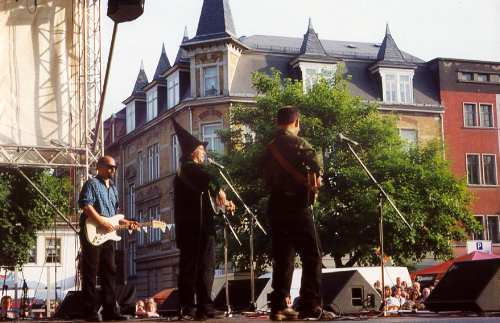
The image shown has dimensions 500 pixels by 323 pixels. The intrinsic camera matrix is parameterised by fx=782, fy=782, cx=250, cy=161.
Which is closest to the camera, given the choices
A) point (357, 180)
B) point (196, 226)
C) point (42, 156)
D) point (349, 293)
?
point (196, 226)

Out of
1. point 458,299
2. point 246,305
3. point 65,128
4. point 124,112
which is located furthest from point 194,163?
point 124,112

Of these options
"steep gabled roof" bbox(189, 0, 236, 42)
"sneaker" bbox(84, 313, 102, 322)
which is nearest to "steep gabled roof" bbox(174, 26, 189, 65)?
"steep gabled roof" bbox(189, 0, 236, 42)

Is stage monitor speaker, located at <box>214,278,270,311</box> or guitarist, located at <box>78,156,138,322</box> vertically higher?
guitarist, located at <box>78,156,138,322</box>

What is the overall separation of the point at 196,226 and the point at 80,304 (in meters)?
5.12

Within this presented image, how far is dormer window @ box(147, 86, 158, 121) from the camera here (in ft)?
144

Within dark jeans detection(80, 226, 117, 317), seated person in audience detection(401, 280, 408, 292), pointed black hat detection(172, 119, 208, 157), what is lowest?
seated person in audience detection(401, 280, 408, 292)

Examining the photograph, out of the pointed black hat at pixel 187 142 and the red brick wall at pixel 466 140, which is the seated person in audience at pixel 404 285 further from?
the red brick wall at pixel 466 140

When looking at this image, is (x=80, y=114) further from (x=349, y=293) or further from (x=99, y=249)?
(x=99, y=249)

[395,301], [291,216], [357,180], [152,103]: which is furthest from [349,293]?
[152,103]

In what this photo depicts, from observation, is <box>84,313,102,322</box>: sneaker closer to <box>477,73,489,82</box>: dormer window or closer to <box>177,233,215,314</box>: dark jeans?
<box>177,233,215,314</box>: dark jeans

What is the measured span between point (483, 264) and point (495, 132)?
3390 cm

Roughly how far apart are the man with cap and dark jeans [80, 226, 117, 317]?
2.47m

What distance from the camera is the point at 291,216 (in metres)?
6.77

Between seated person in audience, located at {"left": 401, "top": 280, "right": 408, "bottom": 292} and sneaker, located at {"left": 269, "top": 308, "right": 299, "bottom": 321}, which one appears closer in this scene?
sneaker, located at {"left": 269, "top": 308, "right": 299, "bottom": 321}
